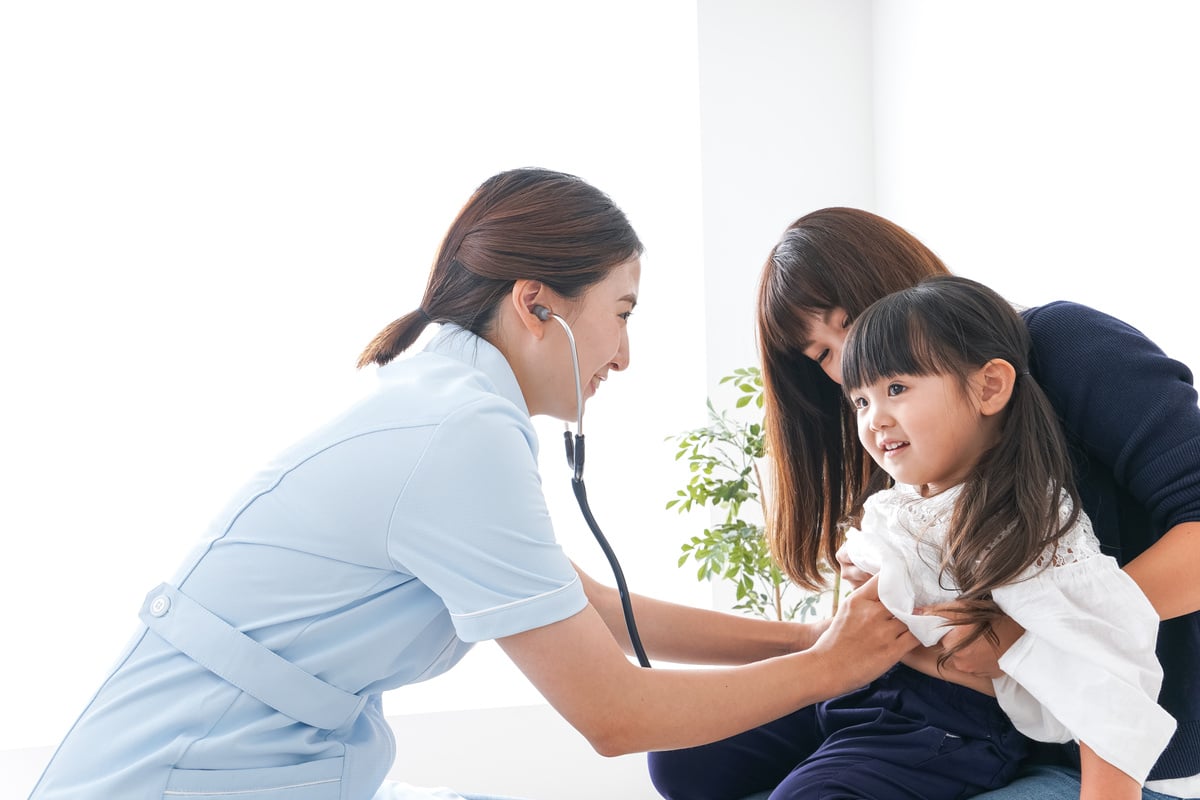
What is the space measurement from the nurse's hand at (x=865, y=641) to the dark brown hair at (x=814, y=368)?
14.7 inches

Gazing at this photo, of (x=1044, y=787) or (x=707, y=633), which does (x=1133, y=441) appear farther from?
(x=707, y=633)

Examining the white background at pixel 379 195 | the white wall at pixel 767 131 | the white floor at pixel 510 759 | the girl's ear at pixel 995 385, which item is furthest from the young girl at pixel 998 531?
the white wall at pixel 767 131

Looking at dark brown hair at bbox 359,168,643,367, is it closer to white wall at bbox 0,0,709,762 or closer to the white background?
the white background

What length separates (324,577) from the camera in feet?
3.29

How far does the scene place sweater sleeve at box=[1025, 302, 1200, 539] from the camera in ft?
3.47

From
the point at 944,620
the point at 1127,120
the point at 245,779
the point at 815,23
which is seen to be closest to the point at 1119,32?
the point at 1127,120

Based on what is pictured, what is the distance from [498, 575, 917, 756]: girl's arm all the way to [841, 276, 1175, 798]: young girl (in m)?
0.05

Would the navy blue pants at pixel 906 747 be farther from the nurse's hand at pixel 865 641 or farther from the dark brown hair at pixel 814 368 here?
the dark brown hair at pixel 814 368

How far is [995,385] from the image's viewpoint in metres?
1.15

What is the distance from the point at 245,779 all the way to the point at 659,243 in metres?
2.47

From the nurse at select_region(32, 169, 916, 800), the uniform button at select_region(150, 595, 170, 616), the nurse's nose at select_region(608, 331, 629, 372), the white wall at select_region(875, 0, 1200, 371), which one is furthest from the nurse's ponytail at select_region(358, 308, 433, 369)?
the white wall at select_region(875, 0, 1200, 371)

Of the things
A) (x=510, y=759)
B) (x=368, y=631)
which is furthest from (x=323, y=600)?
(x=510, y=759)

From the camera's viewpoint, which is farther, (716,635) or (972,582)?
(716,635)

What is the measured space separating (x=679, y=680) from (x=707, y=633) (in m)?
0.39
